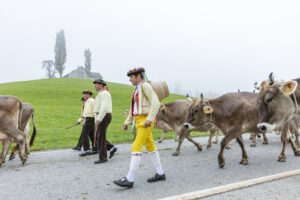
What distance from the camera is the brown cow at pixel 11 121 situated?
6.61m

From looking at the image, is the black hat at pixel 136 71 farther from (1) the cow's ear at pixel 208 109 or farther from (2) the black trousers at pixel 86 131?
(2) the black trousers at pixel 86 131

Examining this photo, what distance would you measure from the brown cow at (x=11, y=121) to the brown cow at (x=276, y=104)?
243 inches

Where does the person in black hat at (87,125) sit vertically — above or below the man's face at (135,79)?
below

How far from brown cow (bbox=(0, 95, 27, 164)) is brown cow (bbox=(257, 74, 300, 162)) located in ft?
20.3

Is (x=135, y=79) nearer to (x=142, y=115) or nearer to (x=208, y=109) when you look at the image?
(x=142, y=115)

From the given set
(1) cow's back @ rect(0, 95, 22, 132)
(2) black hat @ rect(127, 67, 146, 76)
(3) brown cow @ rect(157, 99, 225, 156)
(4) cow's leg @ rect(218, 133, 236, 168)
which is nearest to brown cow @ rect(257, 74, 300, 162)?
(4) cow's leg @ rect(218, 133, 236, 168)

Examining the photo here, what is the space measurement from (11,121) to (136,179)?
4149 mm

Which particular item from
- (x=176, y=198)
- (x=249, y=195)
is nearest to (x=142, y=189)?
(x=176, y=198)

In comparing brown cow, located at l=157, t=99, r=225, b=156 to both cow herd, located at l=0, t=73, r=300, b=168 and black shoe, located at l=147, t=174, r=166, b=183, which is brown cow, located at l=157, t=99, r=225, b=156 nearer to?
cow herd, located at l=0, t=73, r=300, b=168

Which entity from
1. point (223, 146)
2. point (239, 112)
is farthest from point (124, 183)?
point (239, 112)

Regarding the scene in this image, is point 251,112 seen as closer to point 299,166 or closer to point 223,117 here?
point 223,117

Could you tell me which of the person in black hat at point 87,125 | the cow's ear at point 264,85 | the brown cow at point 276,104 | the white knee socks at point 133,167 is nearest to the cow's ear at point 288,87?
the brown cow at point 276,104

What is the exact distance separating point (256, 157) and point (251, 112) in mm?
1626

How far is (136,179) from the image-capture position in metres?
5.14
